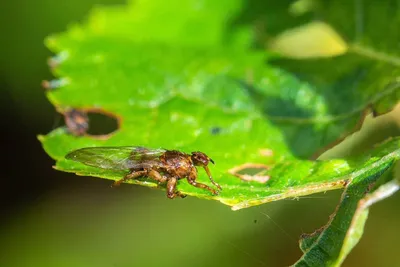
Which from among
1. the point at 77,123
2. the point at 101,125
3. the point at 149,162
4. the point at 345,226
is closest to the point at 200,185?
the point at 149,162

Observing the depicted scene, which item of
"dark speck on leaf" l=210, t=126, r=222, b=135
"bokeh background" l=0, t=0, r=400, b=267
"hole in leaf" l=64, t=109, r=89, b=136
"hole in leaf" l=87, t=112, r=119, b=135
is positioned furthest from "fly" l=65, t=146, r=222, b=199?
"bokeh background" l=0, t=0, r=400, b=267

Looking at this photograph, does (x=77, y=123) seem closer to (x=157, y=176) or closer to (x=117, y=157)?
(x=117, y=157)

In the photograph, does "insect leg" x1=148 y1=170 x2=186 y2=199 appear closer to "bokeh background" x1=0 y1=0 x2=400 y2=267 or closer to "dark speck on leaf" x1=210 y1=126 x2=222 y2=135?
"dark speck on leaf" x1=210 y1=126 x2=222 y2=135

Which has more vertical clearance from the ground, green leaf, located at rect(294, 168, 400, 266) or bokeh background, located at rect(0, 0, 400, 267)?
bokeh background, located at rect(0, 0, 400, 267)

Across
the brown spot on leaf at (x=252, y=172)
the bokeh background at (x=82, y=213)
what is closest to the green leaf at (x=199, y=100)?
the brown spot on leaf at (x=252, y=172)

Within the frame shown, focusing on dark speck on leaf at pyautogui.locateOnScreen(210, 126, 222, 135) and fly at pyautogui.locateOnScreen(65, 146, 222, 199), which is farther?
dark speck on leaf at pyautogui.locateOnScreen(210, 126, 222, 135)

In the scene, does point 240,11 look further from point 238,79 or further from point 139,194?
point 139,194

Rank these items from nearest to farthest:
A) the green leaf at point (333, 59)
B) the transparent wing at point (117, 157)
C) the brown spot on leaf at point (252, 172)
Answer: the brown spot on leaf at point (252, 172)
the transparent wing at point (117, 157)
the green leaf at point (333, 59)

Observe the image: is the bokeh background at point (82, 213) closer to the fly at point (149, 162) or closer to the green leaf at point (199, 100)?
the green leaf at point (199, 100)
